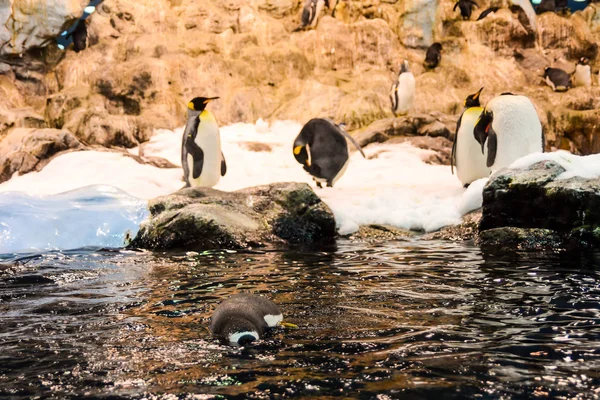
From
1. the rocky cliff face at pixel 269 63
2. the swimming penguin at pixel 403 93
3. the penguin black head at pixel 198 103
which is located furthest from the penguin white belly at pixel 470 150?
the swimming penguin at pixel 403 93

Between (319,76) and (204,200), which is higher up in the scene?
(319,76)

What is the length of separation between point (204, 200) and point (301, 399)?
5.52 metres

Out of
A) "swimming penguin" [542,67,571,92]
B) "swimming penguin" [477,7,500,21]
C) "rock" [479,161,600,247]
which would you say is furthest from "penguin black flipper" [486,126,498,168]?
"swimming penguin" [477,7,500,21]

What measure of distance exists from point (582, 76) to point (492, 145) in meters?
11.5

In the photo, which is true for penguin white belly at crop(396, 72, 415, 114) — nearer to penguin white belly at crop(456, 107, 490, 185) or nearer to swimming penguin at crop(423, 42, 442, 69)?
swimming penguin at crop(423, 42, 442, 69)

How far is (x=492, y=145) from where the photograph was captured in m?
8.61

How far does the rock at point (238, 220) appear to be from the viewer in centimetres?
686

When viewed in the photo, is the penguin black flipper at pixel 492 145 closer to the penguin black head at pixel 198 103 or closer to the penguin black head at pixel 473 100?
the penguin black head at pixel 473 100

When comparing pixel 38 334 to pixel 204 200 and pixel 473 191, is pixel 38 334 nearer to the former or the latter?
pixel 204 200

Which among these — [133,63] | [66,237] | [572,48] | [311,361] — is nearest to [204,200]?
[66,237]

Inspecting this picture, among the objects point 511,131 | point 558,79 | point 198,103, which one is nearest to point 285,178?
point 198,103

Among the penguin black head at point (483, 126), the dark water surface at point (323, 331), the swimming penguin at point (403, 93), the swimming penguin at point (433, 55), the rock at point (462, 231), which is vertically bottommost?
the rock at point (462, 231)

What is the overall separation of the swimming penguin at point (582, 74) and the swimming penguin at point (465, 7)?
3720 mm

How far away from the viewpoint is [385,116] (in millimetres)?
16297
